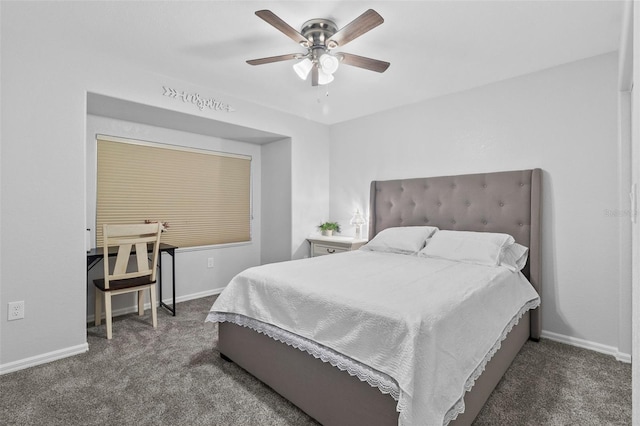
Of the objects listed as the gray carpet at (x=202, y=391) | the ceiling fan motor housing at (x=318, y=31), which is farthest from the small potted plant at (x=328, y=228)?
the ceiling fan motor housing at (x=318, y=31)

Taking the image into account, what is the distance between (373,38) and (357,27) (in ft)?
1.68

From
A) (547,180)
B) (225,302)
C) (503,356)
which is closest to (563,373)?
(503,356)

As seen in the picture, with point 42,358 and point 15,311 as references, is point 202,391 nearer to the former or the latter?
point 42,358

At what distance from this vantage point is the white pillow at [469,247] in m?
2.51

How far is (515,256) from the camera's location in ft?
8.65

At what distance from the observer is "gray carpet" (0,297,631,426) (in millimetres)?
1714

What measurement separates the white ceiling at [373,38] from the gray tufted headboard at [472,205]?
A: 96 cm

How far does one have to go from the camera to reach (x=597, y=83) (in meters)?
2.52

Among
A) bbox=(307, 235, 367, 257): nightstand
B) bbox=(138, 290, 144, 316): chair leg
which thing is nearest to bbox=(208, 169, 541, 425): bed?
bbox=(307, 235, 367, 257): nightstand

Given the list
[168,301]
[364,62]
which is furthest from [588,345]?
[168,301]

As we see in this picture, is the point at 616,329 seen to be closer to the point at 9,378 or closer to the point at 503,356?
the point at 503,356

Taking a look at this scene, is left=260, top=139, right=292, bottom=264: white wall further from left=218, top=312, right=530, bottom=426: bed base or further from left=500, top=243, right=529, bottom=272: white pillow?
left=500, top=243, right=529, bottom=272: white pillow

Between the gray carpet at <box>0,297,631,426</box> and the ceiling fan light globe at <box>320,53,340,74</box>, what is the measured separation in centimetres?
210

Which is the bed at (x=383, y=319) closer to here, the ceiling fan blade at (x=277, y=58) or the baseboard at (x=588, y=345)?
the baseboard at (x=588, y=345)
